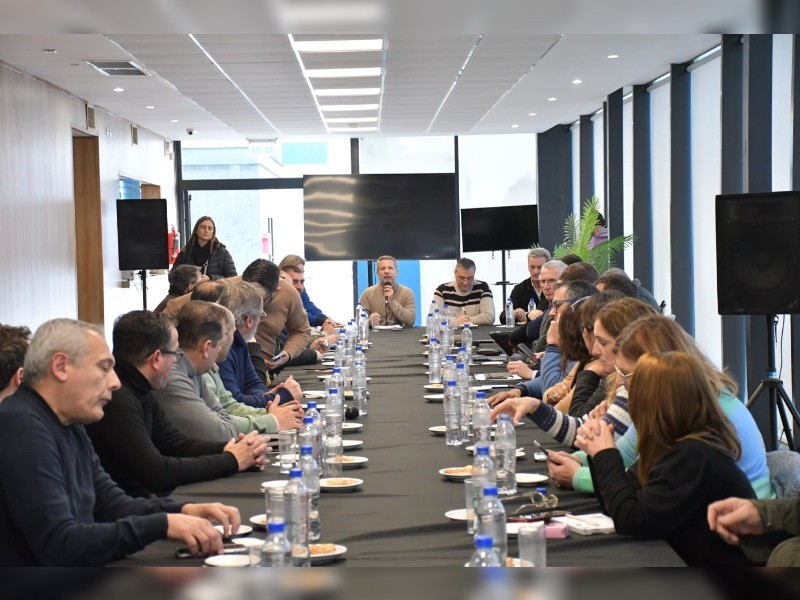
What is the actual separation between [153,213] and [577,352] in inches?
333

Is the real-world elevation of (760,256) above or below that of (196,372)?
above

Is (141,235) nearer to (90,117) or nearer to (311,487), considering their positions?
(90,117)

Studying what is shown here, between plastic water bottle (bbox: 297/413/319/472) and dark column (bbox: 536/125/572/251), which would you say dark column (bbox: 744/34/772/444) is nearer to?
plastic water bottle (bbox: 297/413/319/472)

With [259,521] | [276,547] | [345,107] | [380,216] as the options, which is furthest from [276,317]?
[380,216]

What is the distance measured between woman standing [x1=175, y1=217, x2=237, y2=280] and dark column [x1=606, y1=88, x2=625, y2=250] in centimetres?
463

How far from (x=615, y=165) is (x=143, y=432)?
939 centimetres

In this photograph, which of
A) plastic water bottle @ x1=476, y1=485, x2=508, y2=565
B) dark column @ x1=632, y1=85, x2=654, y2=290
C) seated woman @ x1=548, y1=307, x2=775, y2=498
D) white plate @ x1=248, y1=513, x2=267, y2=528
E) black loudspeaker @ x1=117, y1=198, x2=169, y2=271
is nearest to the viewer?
plastic water bottle @ x1=476, y1=485, x2=508, y2=565

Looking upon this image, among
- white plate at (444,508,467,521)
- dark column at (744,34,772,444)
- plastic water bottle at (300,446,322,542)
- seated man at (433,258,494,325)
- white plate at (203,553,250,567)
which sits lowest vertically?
white plate at (444,508,467,521)

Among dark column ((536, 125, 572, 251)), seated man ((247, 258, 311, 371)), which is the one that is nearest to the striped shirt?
seated man ((247, 258, 311, 371))

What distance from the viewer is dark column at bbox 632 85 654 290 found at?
10.8 m

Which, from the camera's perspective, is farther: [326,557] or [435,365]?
[435,365]

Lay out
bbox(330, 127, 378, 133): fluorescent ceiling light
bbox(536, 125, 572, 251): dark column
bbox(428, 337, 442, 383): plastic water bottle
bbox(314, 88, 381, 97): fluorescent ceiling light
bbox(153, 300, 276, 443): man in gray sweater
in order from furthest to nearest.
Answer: bbox(536, 125, 572, 251): dark column
bbox(330, 127, 378, 133): fluorescent ceiling light
bbox(314, 88, 381, 97): fluorescent ceiling light
bbox(428, 337, 442, 383): plastic water bottle
bbox(153, 300, 276, 443): man in gray sweater

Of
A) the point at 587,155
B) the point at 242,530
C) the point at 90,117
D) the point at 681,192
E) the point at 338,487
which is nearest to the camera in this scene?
the point at 242,530

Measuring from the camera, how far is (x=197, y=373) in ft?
12.5
